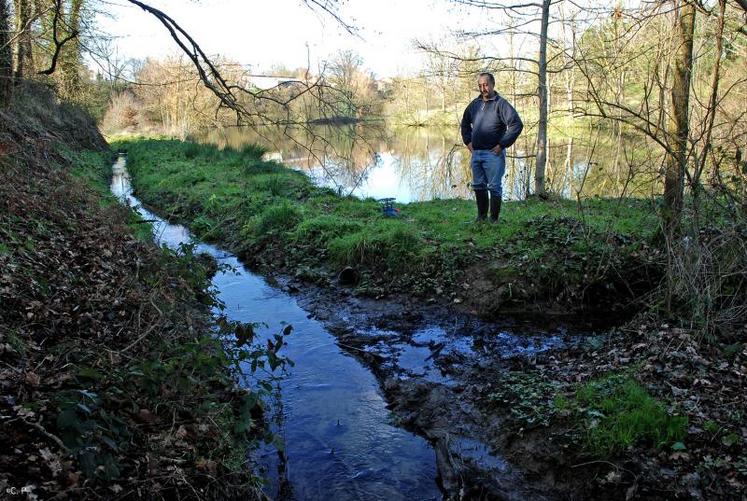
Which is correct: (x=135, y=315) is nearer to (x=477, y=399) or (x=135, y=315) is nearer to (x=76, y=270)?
(x=76, y=270)

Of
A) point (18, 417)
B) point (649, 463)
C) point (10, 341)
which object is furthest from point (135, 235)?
point (649, 463)

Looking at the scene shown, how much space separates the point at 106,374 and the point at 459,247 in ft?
16.7

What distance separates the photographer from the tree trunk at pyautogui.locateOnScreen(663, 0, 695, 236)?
17.5 ft

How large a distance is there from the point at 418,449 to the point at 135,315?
2.66 metres

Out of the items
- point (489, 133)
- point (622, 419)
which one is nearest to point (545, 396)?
point (622, 419)

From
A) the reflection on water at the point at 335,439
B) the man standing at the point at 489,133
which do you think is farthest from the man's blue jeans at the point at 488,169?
the reflection on water at the point at 335,439

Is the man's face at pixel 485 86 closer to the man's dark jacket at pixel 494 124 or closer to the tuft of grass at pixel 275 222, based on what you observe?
the man's dark jacket at pixel 494 124

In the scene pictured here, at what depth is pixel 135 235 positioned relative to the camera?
752cm

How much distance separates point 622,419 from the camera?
3643 millimetres

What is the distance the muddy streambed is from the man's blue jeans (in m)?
2.29

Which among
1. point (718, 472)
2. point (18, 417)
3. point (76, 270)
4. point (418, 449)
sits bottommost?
point (418, 449)

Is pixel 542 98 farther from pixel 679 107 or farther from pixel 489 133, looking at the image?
pixel 679 107

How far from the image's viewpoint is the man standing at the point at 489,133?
745cm

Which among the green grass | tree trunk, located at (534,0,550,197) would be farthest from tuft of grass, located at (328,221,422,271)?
tree trunk, located at (534,0,550,197)
